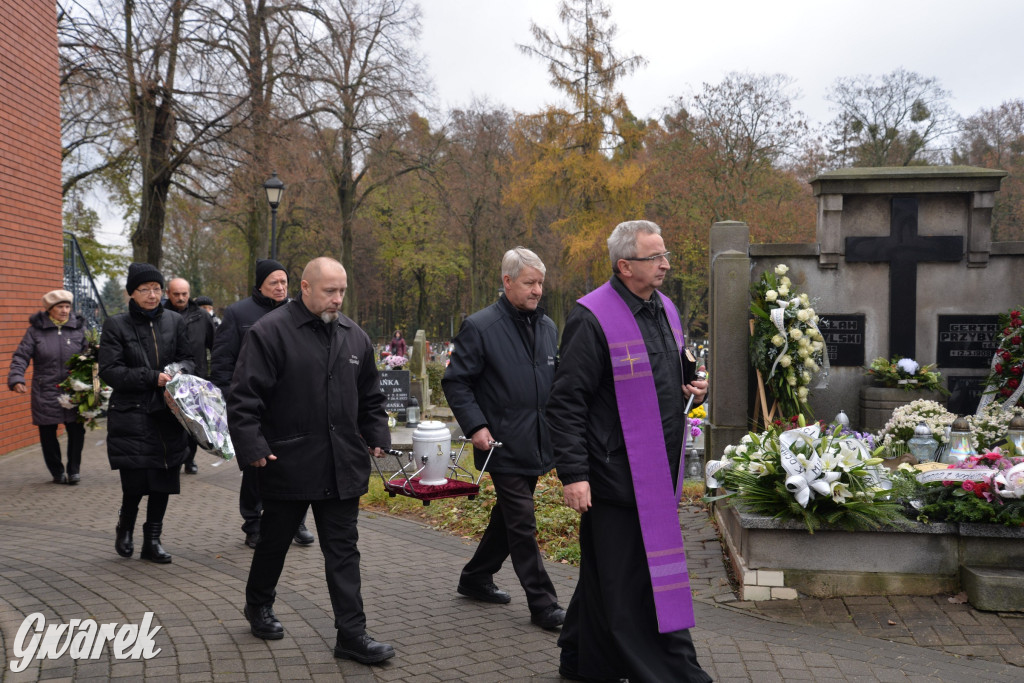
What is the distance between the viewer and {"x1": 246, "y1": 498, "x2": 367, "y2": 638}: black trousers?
181 inches

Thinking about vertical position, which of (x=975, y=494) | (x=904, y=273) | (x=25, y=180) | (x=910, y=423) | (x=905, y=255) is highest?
(x=25, y=180)

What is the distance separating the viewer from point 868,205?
9.24m

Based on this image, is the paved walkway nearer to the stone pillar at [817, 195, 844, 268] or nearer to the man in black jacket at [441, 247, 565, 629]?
the man in black jacket at [441, 247, 565, 629]

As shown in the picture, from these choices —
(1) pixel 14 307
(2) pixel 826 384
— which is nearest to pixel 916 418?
(2) pixel 826 384

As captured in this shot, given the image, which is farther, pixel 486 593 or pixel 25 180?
pixel 25 180

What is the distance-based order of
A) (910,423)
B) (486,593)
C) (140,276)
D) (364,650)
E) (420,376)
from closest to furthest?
(364,650) < (486,593) < (140,276) < (910,423) < (420,376)

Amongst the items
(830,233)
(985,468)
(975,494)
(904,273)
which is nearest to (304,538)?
(975,494)

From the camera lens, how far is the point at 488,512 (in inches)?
320

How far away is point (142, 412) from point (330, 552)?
2.42 meters

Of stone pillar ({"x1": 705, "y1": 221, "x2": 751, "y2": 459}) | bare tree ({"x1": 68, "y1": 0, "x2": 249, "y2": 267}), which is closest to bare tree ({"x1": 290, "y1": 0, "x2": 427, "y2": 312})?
bare tree ({"x1": 68, "y1": 0, "x2": 249, "y2": 267})

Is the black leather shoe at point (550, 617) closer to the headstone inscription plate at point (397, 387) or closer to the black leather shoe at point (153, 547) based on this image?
the black leather shoe at point (153, 547)

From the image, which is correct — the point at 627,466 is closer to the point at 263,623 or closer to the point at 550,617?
the point at 550,617

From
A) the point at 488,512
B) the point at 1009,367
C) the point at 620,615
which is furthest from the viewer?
the point at 1009,367

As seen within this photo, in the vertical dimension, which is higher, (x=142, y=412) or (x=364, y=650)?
(x=142, y=412)
